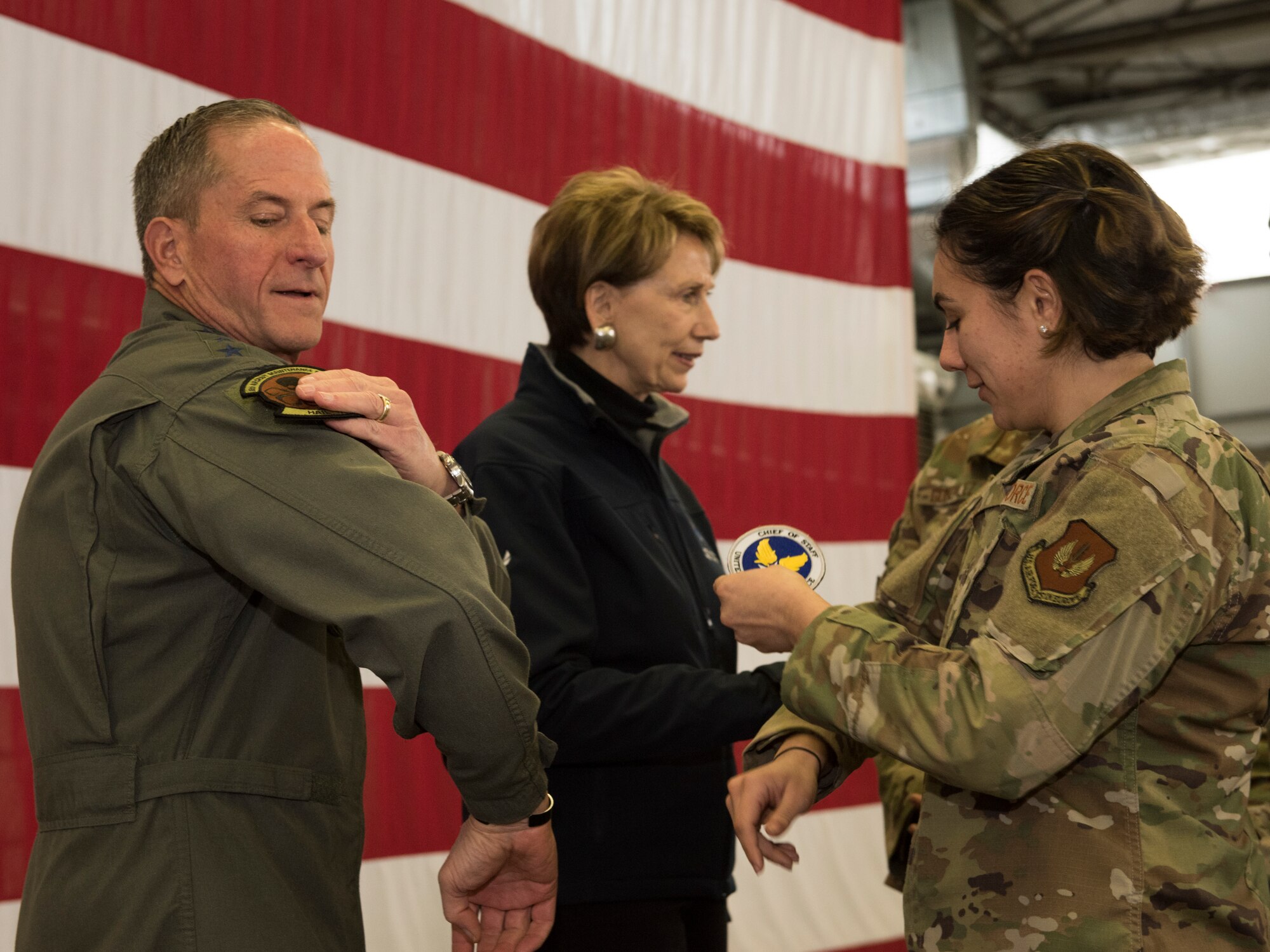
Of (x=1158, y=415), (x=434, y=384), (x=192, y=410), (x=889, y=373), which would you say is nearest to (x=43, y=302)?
(x=434, y=384)

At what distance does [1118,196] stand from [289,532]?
0.83 metres

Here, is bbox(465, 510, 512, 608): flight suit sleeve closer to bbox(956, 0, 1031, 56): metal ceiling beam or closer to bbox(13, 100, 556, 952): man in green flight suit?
bbox(13, 100, 556, 952): man in green flight suit

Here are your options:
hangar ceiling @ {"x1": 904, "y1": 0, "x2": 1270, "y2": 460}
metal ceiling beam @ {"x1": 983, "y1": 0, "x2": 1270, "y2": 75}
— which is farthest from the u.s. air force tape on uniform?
metal ceiling beam @ {"x1": 983, "y1": 0, "x2": 1270, "y2": 75}

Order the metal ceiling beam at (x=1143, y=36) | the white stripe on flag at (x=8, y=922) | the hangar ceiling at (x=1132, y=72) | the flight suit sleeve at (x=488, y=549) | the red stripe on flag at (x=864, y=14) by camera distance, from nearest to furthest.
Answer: the flight suit sleeve at (x=488, y=549) < the white stripe on flag at (x=8, y=922) < the red stripe on flag at (x=864, y=14) < the metal ceiling beam at (x=1143, y=36) < the hangar ceiling at (x=1132, y=72)

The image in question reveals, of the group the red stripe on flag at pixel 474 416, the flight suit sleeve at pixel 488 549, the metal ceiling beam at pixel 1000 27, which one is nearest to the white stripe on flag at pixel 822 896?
the red stripe on flag at pixel 474 416

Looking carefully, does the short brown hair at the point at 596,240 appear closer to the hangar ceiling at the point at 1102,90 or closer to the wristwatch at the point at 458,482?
the wristwatch at the point at 458,482

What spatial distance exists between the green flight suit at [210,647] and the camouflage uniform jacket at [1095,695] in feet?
1.15

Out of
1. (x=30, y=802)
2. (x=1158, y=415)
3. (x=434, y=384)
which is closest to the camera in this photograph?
(x=1158, y=415)

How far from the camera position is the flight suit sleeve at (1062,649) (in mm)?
1031

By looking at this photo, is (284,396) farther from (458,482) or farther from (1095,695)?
(1095,695)

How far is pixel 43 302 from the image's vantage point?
192cm

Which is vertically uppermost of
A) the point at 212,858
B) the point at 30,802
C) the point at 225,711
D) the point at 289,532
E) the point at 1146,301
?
the point at 1146,301

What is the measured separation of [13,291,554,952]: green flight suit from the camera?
3.30 ft

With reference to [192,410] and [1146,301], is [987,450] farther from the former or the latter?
[192,410]
